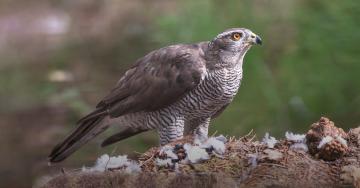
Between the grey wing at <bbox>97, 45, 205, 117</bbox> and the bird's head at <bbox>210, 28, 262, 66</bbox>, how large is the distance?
0.48 feet

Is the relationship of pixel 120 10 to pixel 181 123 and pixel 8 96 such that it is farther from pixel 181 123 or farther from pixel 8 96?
pixel 181 123

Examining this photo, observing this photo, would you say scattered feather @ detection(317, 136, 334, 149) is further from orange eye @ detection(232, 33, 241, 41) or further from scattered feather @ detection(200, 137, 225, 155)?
orange eye @ detection(232, 33, 241, 41)

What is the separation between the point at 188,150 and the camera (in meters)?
4.96

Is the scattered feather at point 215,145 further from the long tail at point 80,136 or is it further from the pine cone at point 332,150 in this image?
the long tail at point 80,136

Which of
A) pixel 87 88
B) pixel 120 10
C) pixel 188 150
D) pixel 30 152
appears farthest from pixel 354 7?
pixel 120 10

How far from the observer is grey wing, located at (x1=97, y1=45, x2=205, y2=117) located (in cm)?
594

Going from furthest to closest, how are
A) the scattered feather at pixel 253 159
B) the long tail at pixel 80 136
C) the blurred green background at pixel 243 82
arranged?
1. the blurred green background at pixel 243 82
2. the long tail at pixel 80 136
3. the scattered feather at pixel 253 159

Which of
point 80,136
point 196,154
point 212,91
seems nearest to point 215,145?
point 196,154

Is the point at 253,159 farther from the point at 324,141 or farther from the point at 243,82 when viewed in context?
the point at 243,82

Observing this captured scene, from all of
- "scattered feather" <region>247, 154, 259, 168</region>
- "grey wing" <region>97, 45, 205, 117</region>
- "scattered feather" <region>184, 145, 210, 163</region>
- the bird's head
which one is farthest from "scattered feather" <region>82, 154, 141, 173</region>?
the bird's head

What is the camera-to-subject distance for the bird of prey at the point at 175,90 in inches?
233

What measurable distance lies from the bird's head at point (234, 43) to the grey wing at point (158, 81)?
0.48 feet

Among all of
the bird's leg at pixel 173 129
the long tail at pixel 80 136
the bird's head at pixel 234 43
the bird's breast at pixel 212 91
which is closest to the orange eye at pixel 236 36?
the bird's head at pixel 234 43

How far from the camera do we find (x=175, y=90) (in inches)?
235
